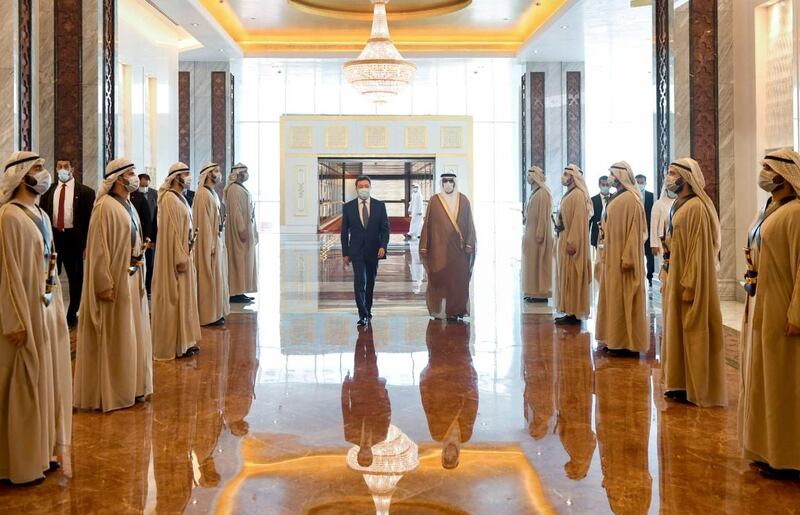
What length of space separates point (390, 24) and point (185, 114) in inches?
186

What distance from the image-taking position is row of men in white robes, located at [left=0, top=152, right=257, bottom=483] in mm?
3521

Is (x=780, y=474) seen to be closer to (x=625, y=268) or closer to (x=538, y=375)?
(x=538, y=375)

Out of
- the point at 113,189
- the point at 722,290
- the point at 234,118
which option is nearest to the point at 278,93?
the point at 234,118

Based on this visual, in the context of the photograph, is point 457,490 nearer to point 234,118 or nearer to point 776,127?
point 776,127

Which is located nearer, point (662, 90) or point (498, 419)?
point (498, 419)

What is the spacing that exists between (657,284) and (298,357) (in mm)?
6066

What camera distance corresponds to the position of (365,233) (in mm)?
7762

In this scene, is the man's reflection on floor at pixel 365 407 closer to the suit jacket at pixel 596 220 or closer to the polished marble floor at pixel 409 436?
the polished marble floor at pixel 409 436

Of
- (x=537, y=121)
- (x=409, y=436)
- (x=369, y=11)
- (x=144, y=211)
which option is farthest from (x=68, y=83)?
(x=537, y=121)

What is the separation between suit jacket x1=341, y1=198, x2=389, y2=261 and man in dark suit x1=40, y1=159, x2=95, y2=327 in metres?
2.49

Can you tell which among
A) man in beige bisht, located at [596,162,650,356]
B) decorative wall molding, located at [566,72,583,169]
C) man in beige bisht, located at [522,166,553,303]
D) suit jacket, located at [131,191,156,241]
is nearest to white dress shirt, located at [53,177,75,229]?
suit jacket, located at [131,191,156,241]

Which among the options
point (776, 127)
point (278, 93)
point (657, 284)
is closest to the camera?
point (776, 127)

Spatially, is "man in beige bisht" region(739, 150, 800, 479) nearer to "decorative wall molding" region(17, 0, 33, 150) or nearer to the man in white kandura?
"decorative wall molding" region(17, 0, 33, 150)

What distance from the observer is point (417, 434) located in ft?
13.9
